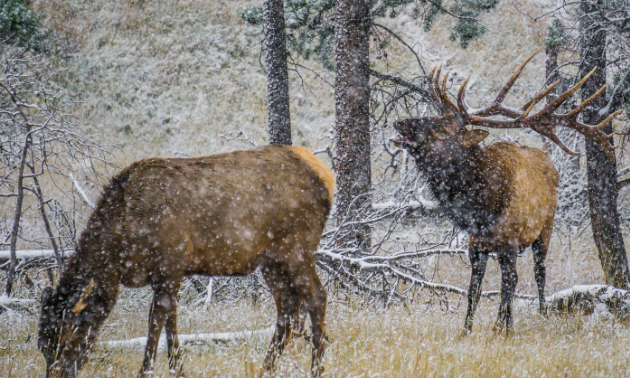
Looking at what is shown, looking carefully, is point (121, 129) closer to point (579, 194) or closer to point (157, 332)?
point (579, 194)

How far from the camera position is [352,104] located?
6430mm

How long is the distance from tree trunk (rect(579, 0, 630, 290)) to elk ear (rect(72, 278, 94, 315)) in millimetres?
6224

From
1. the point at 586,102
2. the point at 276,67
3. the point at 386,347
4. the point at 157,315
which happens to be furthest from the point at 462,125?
the point at 157,315

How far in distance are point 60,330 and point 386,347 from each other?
2.30 m

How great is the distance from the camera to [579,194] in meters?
10.5

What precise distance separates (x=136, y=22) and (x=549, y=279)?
21361 mm

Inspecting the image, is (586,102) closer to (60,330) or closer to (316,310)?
(316,310)

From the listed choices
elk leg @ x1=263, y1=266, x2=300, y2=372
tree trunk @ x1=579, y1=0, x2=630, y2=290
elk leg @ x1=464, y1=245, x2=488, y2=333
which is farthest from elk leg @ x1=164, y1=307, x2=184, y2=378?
tree trunk @ x1=579, y1=0, x2=630, y2=290

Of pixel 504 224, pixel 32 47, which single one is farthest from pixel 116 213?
pixel 32 47

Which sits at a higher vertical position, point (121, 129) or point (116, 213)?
point (121, 129)

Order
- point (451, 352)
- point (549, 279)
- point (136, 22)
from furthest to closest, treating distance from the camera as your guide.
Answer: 1. point (136, 22)
2. point (549, 279)
3. point (451, 352)

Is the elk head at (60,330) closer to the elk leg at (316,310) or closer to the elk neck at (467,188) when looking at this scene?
the elk leg at (316,310)

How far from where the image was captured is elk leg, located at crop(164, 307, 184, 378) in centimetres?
348

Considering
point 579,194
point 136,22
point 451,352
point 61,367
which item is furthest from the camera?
point 136,22
